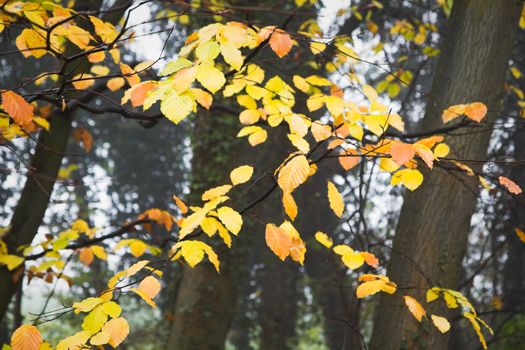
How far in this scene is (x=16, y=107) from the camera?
1.69 meters

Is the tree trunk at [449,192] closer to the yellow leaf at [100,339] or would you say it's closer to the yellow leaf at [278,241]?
the yellow leaf at [278,241]

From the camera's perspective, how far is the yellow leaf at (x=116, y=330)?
5.10ft

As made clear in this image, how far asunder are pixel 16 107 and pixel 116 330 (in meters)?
0.87

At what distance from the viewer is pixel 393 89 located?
3.96 m

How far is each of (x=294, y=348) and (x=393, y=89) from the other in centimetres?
896

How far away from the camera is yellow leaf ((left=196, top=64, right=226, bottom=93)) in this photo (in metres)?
1.53

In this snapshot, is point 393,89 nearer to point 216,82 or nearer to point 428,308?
point 428,308

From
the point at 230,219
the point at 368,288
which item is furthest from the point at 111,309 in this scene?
the point at 368,288

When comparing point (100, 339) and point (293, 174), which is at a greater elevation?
point (293, 174)

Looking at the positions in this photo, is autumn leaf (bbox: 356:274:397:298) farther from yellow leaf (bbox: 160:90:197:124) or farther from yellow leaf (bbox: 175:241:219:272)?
yellow leaf (bbox: 160:90:197:124)

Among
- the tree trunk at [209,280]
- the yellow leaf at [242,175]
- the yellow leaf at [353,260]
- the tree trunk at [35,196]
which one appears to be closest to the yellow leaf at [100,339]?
the yellow leaf at [242,175]

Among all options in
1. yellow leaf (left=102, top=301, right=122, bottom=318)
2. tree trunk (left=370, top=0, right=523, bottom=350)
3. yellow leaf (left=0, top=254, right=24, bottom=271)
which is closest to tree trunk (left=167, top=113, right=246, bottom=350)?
yellow leaf (left=0, top=254, right=24, bottom=271)

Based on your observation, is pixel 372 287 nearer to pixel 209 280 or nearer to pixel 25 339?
pixel 25 339

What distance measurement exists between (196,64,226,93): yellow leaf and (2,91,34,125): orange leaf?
0.65 m
